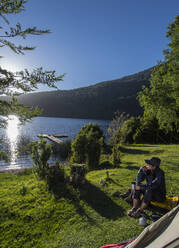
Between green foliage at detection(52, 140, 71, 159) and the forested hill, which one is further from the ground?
the forested hill

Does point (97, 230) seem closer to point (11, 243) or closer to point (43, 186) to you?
point (11, 243)

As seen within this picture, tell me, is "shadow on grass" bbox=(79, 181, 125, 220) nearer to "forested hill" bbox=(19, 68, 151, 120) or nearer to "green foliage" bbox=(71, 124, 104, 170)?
"green foliage" bbox=(71, 124, 104, 170)

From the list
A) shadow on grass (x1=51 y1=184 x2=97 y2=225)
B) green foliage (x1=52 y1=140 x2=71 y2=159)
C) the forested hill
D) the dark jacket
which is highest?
the forested hill

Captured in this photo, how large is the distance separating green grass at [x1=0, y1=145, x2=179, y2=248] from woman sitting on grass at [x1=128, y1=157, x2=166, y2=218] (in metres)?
0.41

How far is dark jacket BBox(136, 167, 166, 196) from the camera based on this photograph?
4.90m

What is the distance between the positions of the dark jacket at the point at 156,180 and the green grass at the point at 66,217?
1.08 metres

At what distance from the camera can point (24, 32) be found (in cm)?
395

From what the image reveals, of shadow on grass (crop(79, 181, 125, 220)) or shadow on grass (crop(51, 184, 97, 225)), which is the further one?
shadow on grass (crop(51, 184, 97, 225))

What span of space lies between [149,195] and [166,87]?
9.88 metres

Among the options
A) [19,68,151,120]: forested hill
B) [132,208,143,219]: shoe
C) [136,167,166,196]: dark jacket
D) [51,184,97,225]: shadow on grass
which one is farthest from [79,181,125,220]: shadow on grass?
[19,68,151,120]: forested hill

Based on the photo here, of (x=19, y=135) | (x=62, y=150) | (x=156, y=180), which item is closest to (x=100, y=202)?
(x=156, y=180)

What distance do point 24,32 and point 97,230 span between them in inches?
199

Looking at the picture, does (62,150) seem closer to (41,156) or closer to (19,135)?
(19,135)

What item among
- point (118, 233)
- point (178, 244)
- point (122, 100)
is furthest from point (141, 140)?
point (122, 100)
